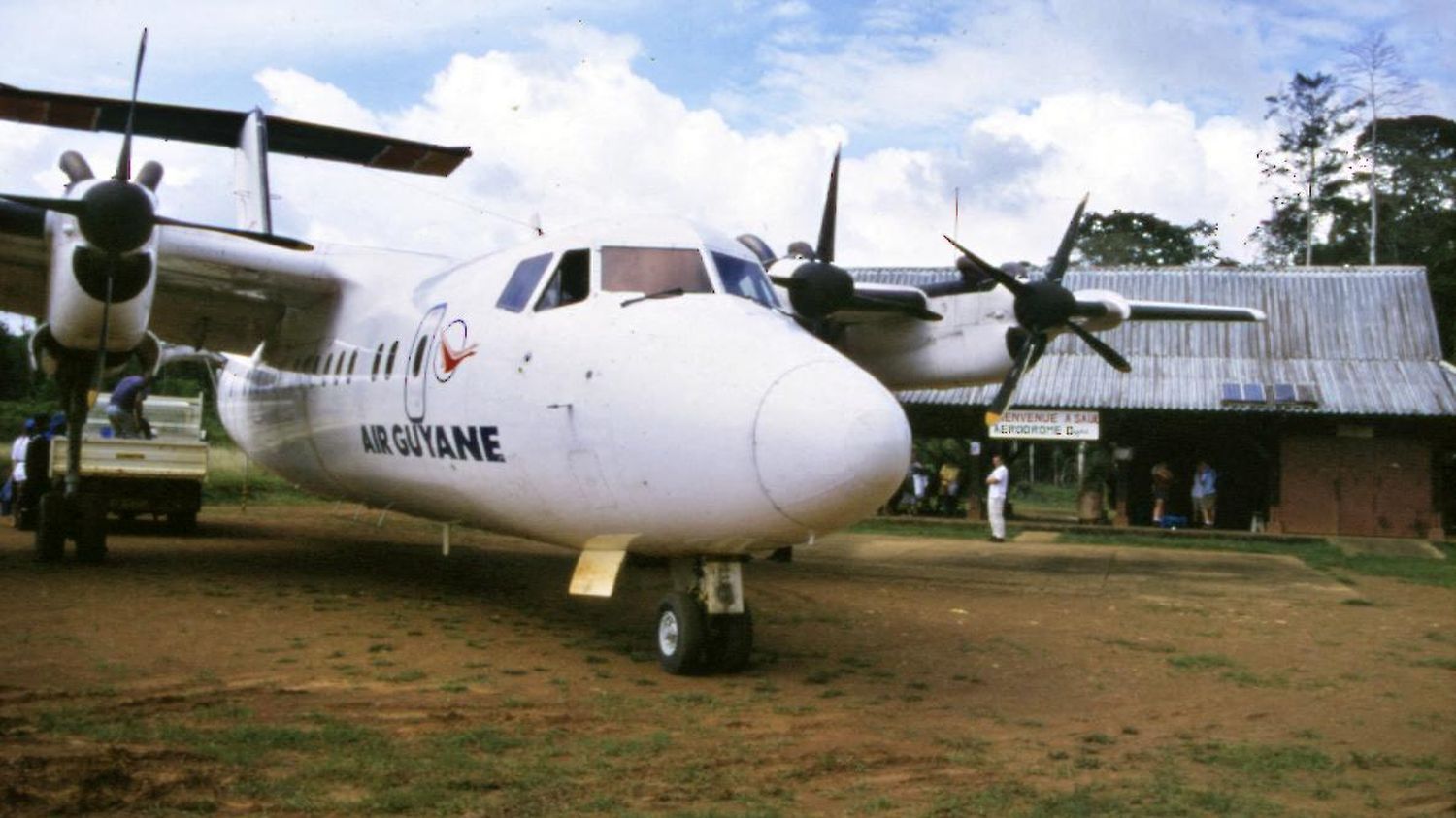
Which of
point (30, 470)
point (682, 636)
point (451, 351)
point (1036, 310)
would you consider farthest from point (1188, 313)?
point (30, 470)

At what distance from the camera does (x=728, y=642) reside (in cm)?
805

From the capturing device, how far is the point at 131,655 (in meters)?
8.00

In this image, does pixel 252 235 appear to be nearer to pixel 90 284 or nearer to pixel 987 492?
pixel 90 284

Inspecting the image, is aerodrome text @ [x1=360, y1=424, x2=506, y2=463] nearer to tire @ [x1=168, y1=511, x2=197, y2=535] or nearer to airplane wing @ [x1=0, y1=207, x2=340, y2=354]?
airplane wing @ [x1=0, y1=207, x2=340, y2=354]

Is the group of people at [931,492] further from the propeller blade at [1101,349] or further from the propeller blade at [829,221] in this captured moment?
the propeller blade at [829,221]

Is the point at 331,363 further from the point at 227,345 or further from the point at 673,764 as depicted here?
the point at 673,764

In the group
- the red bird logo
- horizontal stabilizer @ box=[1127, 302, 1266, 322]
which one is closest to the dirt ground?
the red bird logo

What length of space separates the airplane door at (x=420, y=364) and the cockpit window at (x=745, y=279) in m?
2.82

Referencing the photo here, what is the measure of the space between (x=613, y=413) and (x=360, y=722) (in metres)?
Answer: 2.28

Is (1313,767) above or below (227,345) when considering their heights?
below

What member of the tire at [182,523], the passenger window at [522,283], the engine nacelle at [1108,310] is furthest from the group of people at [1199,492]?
the passenger window at [522,283]

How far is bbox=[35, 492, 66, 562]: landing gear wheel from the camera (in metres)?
13.1

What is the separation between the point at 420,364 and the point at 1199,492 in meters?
23.7

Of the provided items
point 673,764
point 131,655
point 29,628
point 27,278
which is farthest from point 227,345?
point 673,764
